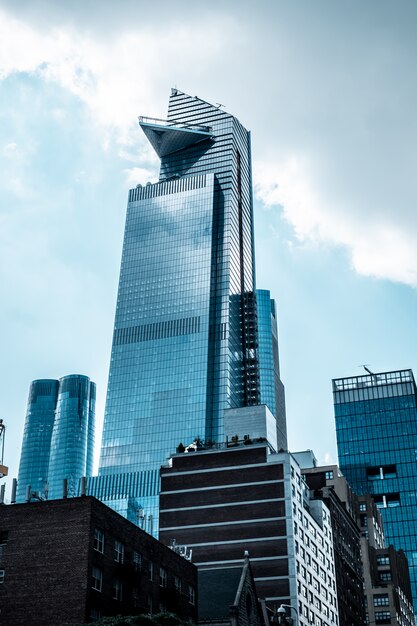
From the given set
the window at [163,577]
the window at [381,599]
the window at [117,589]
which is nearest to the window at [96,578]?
the window at [117,589]

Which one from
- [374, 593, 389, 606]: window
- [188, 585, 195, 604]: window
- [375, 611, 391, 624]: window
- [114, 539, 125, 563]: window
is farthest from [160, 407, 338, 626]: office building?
[374, 593, 389, 606]: window

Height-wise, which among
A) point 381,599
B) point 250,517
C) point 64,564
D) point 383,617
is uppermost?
point 381,599

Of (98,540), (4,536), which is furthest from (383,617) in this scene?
(4,536)

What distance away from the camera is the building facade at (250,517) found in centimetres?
11294

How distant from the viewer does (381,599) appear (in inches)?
7023

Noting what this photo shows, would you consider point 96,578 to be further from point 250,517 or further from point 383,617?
point 383,617

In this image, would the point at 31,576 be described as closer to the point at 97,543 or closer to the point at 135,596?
the point at 97,543

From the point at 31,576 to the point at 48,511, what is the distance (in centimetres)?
525

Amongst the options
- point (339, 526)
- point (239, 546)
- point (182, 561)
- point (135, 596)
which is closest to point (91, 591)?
point (135, 596)

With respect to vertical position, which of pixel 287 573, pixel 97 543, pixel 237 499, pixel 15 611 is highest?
pixel 237 499

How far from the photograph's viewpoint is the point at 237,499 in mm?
117562

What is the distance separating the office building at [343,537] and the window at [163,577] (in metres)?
68.4

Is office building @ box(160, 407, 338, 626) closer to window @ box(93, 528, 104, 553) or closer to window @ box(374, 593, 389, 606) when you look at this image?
window @ box(93, 528, 104, 553)

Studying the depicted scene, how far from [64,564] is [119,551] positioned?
25.2 ft
